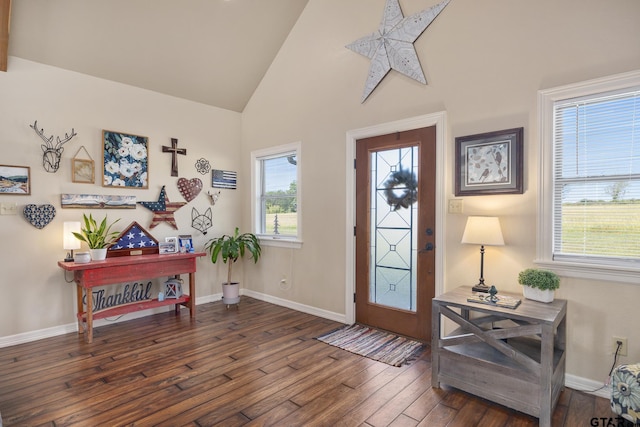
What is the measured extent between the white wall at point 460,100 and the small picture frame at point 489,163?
0.07 m

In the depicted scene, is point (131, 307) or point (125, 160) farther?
point (125, 160)


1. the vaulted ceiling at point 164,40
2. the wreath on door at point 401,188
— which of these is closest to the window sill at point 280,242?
the wreath on door at point 401,188

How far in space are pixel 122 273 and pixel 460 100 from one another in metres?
3.72

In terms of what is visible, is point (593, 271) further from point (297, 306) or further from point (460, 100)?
point (297, 306)

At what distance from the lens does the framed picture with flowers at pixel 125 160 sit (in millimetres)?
3867

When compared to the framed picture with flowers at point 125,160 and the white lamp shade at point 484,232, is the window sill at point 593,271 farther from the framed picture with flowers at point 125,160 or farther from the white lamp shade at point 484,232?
the framed picture with flowers at point 125,160

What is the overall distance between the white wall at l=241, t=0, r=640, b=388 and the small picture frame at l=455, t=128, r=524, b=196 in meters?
0.07

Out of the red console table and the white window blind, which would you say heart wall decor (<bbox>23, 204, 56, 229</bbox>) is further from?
the white window blind

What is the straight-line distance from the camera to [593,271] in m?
2.36

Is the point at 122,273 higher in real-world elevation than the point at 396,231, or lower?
lower

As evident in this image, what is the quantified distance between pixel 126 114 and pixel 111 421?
329cm

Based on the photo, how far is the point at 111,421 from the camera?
6.81 ft

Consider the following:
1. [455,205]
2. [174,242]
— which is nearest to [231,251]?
[174,242]

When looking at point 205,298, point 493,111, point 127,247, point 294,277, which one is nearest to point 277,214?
point 294,277
